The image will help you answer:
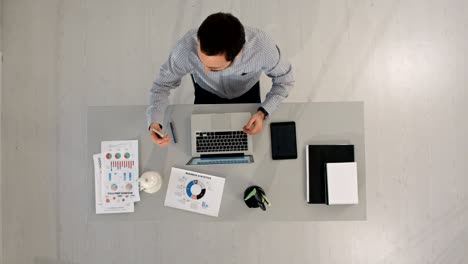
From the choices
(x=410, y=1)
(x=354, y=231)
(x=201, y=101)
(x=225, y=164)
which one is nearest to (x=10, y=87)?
(x=201, y=101)

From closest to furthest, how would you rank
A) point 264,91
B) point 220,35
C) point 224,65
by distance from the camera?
point 220,35, point 224,65, point 264,91

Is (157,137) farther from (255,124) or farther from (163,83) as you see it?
(255,124)

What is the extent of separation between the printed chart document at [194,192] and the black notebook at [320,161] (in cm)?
42

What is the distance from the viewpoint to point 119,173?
157cm

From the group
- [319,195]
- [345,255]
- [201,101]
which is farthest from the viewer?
[345,255]

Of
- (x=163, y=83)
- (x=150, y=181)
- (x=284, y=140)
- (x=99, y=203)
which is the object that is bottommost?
(x=99, y=203)

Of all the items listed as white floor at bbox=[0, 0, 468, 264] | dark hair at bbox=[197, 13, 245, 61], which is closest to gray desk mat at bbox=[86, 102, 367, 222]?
dark hair at bbox=[197, 13, 245, 61]

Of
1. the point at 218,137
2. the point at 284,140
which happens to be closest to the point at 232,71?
the point at 218,137

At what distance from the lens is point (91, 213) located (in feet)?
5.17

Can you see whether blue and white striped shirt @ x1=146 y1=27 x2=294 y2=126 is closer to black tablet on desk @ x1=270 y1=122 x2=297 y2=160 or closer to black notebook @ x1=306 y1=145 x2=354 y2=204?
black tablet on desk @ x1=270 y1=122 x2=297 y2=160

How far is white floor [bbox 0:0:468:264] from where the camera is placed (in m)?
2.37

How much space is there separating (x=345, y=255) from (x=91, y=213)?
5.78 ft

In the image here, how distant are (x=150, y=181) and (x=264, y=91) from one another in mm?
1185

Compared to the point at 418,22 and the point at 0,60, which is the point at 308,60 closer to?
the point at 418,22
